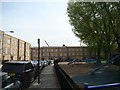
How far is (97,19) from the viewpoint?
37.9 m

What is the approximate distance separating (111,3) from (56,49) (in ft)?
347

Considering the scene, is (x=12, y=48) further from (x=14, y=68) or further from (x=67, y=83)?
(x=67, y=83)

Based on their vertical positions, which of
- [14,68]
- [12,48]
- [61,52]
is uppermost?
[12,48]

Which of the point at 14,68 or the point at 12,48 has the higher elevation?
the point at 12,48

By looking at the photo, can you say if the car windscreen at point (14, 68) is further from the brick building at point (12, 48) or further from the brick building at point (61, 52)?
the brick building at point (61, 52)

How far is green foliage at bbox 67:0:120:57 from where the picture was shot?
3341 cm

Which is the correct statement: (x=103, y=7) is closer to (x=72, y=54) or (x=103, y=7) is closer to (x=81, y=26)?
(x=81, y=26)

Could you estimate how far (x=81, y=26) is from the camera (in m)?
39.6

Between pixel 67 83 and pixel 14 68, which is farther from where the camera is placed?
pixel 14 68

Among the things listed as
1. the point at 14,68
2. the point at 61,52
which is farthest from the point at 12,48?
the point at 14,68

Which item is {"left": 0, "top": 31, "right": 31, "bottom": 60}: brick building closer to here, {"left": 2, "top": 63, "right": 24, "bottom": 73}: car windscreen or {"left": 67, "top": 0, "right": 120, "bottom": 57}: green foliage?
{"left": 67, "top": 0, "right": 120, "bottom": 57}: green foliage

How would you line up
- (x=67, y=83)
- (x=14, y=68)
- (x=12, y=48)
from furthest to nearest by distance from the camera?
(x=12, y=48), (x=14, y=68), (x=67, y=83)

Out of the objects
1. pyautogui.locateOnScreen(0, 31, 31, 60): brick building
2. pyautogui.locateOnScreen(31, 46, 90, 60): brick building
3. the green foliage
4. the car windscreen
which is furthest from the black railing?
pyautogui.locateOnScreen(31, 46, 90, 60): brick building

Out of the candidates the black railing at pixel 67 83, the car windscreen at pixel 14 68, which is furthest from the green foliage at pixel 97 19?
the black railing at pixel 67 83
